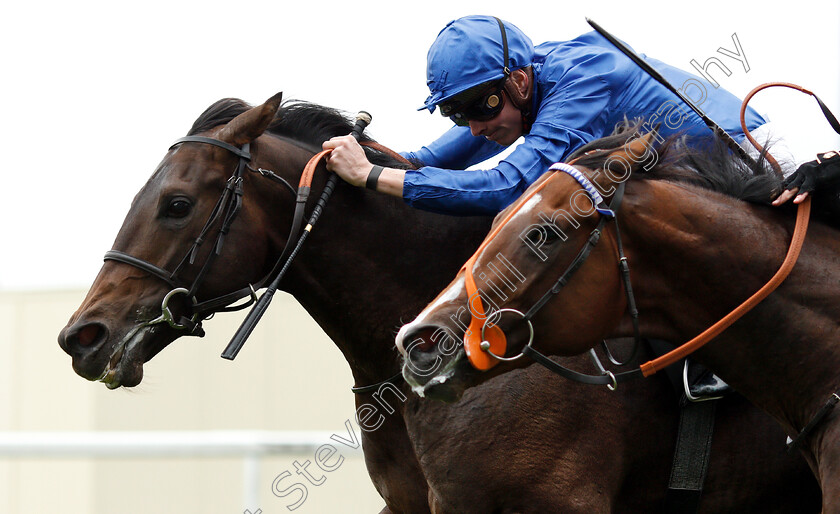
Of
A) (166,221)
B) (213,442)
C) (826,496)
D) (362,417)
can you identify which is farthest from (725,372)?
(213,442)

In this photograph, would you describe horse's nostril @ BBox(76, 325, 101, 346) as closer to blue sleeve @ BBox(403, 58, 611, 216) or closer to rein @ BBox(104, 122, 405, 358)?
rein @ BBox(104, 122, 405, 358)

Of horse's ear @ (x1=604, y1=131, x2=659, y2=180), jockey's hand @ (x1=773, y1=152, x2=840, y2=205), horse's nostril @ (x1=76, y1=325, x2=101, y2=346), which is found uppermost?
jockey's hand @ (x1=773, y1=152, x2=840, y2=205)

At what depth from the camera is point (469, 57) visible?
292 cm

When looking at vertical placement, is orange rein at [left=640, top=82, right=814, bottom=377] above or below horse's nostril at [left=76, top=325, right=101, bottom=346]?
above

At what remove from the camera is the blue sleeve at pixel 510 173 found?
2824mm

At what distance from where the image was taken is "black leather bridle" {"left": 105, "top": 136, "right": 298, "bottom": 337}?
2.79 m

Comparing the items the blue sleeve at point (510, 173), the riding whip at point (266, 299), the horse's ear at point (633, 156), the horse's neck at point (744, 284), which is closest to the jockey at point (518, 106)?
the blue sleeve at point (510, 173)

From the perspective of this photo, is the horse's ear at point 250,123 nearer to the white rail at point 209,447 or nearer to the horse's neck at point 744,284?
the horse's neck at point 744,284

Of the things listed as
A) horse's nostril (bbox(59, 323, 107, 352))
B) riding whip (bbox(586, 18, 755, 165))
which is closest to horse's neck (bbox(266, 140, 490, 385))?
horse's nostril (bbox(59, 323, 107, 352))

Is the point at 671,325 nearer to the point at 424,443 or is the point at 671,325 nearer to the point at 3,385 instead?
the point at 424,443

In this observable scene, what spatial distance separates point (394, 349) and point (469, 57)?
960mm

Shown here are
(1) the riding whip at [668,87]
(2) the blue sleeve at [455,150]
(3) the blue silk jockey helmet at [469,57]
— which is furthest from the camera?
(2) the blue sleeve at [455,150]

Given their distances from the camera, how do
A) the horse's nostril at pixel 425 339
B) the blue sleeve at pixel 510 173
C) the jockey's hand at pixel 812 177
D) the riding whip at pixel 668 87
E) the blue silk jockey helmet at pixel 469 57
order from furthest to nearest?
1. the blue silk jockey helmet at pixel 469 57
2. the blue sleeve at pixel 510 173
3. the riding whip at pixel 668 87
4. the jockey's hand at pixel 812 177
5. the horse's nostril at pixel 425 339

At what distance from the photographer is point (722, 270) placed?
7.45ft
